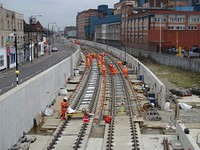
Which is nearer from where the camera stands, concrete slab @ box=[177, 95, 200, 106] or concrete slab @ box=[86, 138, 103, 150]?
concrete slab @ box=[86, 138, 103, 150]

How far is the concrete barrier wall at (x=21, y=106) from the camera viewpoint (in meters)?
12.0

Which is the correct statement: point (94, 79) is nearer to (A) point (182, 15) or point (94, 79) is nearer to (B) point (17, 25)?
(B) point (17, 25)

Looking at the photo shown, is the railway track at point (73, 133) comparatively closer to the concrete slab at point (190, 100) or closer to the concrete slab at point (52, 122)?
the concrete slab at point (52, 122)

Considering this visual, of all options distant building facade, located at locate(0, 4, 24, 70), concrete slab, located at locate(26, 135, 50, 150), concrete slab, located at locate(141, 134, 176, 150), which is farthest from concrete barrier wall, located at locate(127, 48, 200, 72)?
concrete slab, located at locate(26, 135, 50, 150)

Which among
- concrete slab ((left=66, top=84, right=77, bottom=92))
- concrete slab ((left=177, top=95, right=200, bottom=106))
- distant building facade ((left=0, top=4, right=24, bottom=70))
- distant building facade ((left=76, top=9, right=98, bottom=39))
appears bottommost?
concrete slab ((left=177, top=95, right=200, bottom=106))

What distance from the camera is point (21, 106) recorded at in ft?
46.0

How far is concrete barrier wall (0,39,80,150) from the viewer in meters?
12.0

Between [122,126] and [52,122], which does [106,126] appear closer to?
[122,126]

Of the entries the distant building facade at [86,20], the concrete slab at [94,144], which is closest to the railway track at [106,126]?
the concrete slab at [94,144]

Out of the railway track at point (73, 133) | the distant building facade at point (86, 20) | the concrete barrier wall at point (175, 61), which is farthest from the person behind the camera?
the distant building facade at point (86, 20)

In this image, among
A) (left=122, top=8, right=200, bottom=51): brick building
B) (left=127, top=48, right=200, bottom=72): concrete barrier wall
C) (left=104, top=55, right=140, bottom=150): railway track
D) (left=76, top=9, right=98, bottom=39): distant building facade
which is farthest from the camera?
(left=76, top=9, right=98, bottom=39): distant building facade

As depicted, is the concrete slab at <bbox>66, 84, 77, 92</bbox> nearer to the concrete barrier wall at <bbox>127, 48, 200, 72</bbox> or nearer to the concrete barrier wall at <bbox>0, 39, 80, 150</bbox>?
the concrete barrier wall at <bbox>0, 39, 80, 150</bbox>

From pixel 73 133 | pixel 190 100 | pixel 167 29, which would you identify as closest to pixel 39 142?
pixel 73 133

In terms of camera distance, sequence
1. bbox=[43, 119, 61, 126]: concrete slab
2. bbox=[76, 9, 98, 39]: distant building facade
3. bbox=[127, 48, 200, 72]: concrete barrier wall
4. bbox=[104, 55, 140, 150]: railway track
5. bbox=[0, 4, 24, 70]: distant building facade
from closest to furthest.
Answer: bbox=[104, 55, 140, 150]: railway track, bbox=[43, 119, 61, 126]: concrete slab, bbox=[127, 48, 200, 72]: concrete barrier wall, bbox=[0, 4, 24, 70]: distant building facade, bbox=[76, 9, 98, 39]: distant building facade
